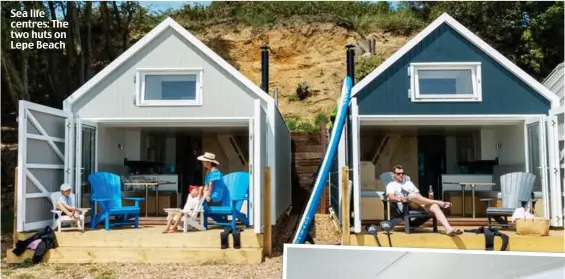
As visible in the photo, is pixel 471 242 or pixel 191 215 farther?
pixel 191 215

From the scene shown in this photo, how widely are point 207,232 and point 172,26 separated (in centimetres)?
346

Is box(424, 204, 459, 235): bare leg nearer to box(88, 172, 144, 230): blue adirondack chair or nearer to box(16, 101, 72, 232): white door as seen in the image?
box(88, 172, 144, 230): blue adirondack chair

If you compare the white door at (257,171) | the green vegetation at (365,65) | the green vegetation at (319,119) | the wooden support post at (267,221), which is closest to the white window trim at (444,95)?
the white door at (257,171)

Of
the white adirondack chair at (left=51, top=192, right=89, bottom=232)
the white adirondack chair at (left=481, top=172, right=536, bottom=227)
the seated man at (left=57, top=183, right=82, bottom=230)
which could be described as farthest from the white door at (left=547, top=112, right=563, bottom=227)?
the seated man at (left=57, top=183, right=82, bottom=230)

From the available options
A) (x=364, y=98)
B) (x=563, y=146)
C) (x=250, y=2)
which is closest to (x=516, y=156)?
(x=563, y=146)

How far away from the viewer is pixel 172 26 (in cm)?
908

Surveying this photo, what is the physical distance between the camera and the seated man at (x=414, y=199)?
24.9 ft

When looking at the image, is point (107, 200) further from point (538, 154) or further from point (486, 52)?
point (538, 154)

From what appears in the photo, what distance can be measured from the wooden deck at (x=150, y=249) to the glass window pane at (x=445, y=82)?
3.73m

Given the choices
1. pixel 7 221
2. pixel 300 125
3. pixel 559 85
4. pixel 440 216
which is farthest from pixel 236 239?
pixel 300 125

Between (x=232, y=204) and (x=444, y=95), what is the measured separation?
3878mm

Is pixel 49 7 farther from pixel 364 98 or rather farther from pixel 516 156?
pixel 516 156

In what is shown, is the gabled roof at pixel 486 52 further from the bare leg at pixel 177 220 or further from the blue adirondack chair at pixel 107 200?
the blue adirondack chair at pixel 107 200

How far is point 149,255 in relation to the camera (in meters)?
7.54
